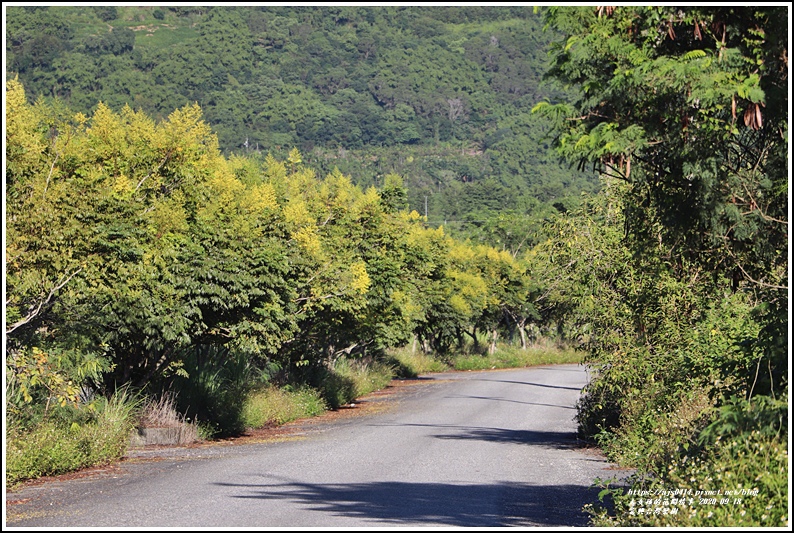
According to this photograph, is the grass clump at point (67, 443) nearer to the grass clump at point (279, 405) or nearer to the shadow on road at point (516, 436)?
the grass clump at point (279, 405)

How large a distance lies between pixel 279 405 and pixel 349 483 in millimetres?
14065

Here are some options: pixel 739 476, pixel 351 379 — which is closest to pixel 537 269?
pixel 739 476

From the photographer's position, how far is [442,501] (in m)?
13.0

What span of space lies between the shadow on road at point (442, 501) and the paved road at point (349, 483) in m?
0.02

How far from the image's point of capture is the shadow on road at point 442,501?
11328 millimetres

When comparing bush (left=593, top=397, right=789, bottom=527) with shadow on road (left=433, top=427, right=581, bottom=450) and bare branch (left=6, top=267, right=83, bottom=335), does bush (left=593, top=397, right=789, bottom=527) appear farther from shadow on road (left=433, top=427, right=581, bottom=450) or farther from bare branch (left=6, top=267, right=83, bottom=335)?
shadow on road (left=433, top=427, right=581, bottom=450)

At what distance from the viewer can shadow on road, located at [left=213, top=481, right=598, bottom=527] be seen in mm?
11328

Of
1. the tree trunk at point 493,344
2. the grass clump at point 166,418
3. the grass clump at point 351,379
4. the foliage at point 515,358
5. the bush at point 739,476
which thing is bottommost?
the foliage at point 515,358

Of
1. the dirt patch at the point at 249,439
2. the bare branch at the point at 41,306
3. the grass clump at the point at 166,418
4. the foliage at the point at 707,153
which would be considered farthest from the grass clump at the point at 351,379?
the foliage at the point at 707,153

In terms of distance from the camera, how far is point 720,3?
7.91 m

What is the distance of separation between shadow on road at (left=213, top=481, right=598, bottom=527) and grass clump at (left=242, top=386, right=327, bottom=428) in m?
11.4

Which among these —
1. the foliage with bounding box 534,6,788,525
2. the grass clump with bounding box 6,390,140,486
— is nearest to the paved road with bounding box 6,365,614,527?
the grass clump with bounding box 6,390,140,486

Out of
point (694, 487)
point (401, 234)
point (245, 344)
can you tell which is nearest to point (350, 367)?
point (401, 234)

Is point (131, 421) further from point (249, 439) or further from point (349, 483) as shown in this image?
point (349, 483)
